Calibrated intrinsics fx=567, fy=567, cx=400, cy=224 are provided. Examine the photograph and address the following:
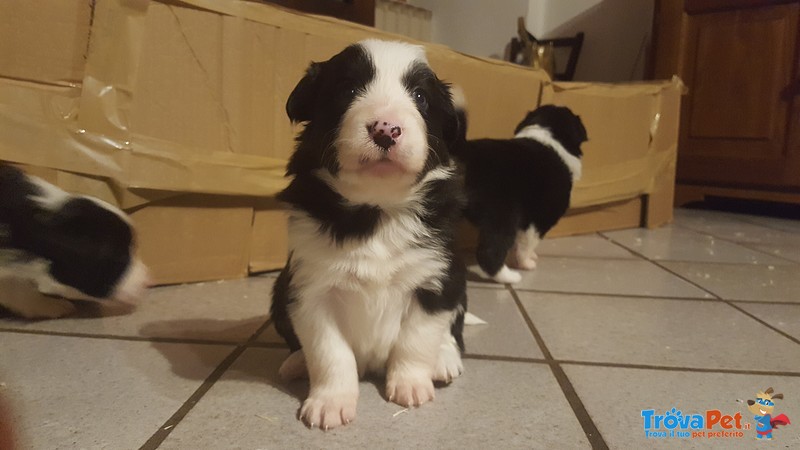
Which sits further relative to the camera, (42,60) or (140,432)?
(42,60)

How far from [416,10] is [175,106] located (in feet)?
10.9

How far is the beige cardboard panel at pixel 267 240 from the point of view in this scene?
5.92ft

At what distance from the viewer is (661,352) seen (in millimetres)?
1277

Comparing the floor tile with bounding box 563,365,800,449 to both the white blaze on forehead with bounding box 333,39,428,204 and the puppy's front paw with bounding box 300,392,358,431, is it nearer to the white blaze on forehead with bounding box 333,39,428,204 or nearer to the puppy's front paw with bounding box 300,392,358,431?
the puppy's front paw with bounding box 300,392,358,431

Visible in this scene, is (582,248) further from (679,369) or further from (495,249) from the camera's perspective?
(679,369)

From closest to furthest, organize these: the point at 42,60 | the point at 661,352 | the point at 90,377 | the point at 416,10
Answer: the point at 90,377
the point at 661,352
the point at 42,60
the point at 416,10

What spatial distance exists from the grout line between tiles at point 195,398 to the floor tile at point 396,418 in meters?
0.01

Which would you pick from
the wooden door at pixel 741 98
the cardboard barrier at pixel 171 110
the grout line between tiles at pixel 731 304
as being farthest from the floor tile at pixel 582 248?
the wooden door at pixel 741 98

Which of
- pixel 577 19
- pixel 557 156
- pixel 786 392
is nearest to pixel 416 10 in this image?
pixel 577 19

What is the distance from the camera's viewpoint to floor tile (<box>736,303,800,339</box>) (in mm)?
1476

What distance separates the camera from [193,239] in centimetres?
168

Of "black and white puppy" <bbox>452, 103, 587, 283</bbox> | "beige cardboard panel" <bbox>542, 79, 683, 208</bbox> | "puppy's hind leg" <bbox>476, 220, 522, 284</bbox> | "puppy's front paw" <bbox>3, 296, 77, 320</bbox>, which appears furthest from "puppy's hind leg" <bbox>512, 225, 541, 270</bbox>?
"puppy's front paw" <bbox>3, 296, 77, 320</bbox>

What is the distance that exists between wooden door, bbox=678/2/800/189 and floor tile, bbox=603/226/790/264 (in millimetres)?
814

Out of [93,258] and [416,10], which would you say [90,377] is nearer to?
[93,258]
